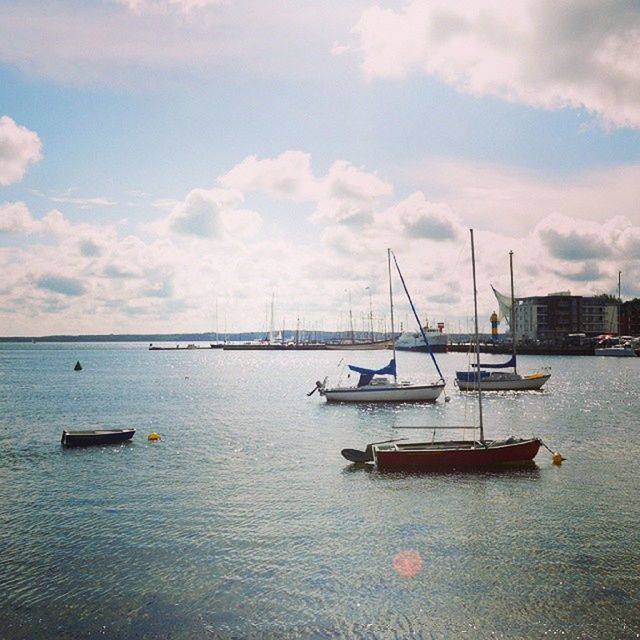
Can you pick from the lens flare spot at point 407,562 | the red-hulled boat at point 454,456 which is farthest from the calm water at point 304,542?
the red-hulled boat at point 454,456

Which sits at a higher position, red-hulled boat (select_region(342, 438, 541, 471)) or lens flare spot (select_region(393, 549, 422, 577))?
red-hulled boat (select_region(342, 438, 541, 471))

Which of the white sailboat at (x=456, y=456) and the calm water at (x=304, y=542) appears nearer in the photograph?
the calm water at (x=304, y=542)

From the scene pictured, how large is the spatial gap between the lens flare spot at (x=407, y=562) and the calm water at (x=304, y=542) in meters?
0.16

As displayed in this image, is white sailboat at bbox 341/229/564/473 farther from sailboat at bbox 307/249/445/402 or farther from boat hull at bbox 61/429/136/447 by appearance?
sailboat at bbox 307/249/445/402

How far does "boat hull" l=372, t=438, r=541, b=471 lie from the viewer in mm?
36031

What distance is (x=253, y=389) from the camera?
98.7 m

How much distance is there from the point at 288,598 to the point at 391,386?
2079 inches

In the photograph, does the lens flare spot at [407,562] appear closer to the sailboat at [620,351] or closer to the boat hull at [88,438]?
the boat hull at [88,438]

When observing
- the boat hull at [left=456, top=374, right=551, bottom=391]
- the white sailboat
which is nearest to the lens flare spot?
the white sailboat

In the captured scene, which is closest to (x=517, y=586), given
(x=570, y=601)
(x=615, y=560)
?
(x=570, y=601)

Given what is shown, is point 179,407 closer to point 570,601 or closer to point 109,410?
point 109,410

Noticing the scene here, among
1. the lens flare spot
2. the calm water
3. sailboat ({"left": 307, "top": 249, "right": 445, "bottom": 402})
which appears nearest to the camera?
the calm water

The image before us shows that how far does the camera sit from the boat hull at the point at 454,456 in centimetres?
3603

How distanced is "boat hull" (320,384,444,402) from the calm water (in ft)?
74.9
